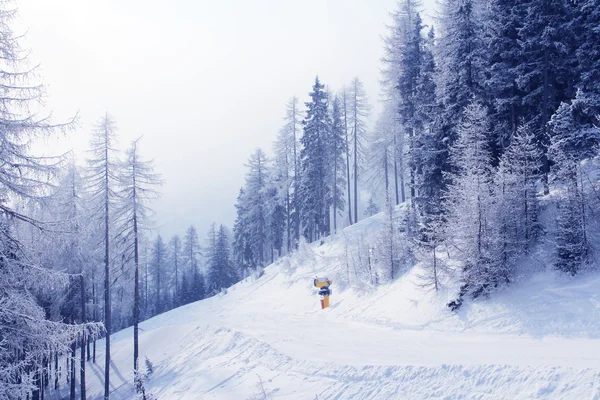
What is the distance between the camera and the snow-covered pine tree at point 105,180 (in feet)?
72.3

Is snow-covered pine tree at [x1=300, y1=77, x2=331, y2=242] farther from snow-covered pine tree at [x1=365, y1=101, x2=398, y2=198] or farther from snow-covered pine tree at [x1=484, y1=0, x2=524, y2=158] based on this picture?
snow-covered pine tree at [x1=484, y1=0, x2=524, y2=158]

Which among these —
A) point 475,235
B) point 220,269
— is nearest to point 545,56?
point 475,235

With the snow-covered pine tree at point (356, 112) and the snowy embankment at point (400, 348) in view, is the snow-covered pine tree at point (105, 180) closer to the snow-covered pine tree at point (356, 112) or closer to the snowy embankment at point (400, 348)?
the snowy embankment at point (400, 348)

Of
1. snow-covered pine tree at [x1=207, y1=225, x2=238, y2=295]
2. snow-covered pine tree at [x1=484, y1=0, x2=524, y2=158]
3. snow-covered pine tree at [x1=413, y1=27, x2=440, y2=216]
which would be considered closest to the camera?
snow-covered pine tree at [x1=484, y1=0, x2=524, y2=158]

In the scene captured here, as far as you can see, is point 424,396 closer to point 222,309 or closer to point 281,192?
point 222,309

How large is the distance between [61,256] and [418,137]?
2409 cm

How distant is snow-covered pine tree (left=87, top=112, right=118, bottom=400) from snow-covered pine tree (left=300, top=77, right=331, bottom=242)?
73.3 feet

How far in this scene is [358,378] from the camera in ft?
40.6

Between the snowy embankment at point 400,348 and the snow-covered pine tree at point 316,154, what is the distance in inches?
642

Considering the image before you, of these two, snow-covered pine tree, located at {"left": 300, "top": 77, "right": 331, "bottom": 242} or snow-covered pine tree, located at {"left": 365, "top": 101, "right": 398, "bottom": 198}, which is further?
snow-covered pine tree, located at {"left": 365, "top": 101, "right": 398, "bottom": 198}

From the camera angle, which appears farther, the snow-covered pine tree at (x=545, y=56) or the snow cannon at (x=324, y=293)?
the snow cannon at (x=324, y=293)

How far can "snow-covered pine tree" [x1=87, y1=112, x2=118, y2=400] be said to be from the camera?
22031 millimetres

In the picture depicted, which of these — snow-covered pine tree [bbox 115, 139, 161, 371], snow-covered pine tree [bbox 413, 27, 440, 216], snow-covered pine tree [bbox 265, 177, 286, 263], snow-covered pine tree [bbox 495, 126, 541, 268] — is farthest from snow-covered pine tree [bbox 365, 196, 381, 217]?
snow-covered pine tree [bbox 495, 126, 541, 268]

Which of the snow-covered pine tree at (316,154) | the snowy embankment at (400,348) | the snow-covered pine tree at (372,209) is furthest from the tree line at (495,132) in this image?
the snow-covered pine tree at (372,209)
